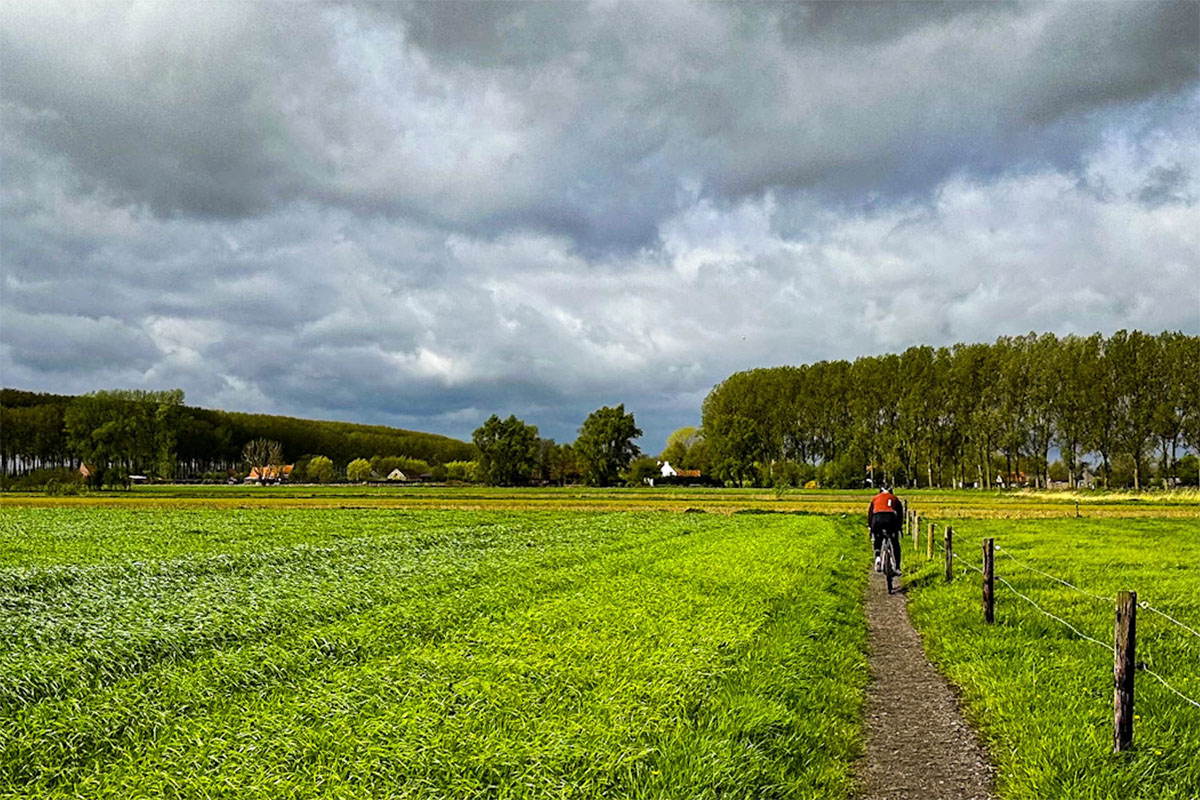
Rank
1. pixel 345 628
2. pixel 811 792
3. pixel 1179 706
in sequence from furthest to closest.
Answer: pixel 345 628 < pixel 1179 706 < pixel 811 792

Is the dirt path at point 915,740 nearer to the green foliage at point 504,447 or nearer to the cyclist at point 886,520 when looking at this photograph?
the cyclist at point 886,520

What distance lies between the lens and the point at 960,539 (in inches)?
1414

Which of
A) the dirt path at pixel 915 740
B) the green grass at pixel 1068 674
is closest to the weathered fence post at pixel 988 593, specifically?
the green grass at pixel 1068 674

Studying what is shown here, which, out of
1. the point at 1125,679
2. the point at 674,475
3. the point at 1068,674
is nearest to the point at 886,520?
the point at 1068,674

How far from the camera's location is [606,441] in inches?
5497

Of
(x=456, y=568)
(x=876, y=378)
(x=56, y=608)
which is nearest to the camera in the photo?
(x=56, y=608)

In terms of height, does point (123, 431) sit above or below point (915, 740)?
above

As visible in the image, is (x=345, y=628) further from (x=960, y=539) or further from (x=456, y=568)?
(x=960, y=539)

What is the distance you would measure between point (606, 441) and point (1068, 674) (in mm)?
128722

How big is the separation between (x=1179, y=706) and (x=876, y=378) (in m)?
120

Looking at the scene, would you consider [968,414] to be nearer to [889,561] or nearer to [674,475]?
[674,475]

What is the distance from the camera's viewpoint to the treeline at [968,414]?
301 feet

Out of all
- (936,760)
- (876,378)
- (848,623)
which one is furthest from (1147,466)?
A: (936,760)

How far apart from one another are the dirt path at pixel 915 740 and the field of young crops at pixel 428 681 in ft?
0.91
